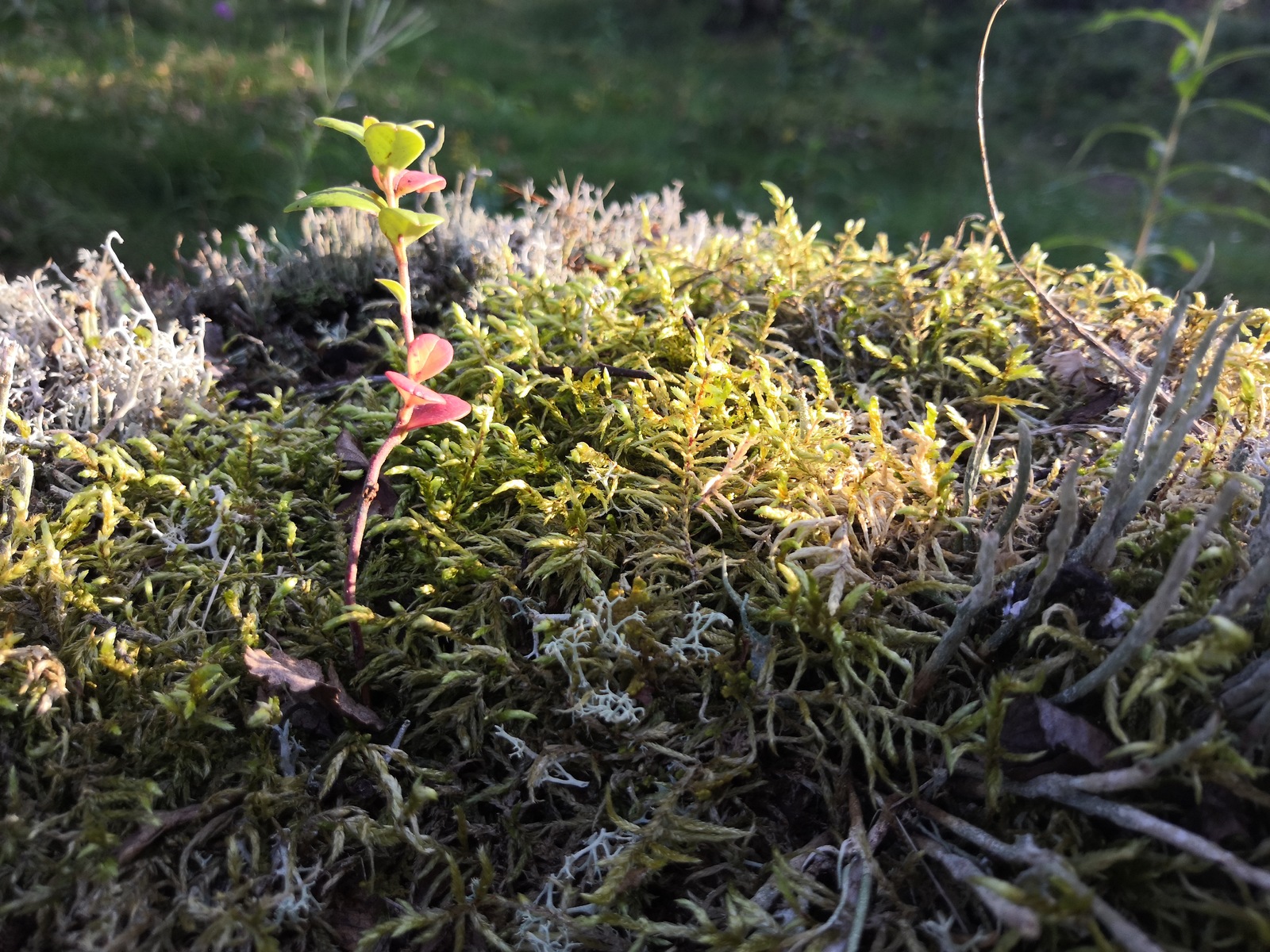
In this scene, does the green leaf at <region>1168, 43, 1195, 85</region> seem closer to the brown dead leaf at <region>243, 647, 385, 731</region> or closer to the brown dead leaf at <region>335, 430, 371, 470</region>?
the brown dead leaf at <region>335, 430, 371, 470</region>

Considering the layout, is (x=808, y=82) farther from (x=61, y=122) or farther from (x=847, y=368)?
(x=847, y=368)

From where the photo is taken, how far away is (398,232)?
1.39m

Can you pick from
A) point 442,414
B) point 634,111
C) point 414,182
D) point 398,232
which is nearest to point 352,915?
point 442,414

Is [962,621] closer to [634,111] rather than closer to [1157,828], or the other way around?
[1157,828]

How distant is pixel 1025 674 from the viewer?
4.09 feet

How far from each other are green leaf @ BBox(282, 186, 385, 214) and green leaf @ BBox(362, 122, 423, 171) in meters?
0.07

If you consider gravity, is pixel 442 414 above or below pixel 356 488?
above

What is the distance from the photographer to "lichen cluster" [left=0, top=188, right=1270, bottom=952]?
1138 mm

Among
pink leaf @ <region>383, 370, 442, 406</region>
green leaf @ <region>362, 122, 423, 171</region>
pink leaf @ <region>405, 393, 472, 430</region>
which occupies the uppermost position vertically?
green leaf @ <region>362, 122, 423, 171</region>

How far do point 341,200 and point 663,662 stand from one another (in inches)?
39.6

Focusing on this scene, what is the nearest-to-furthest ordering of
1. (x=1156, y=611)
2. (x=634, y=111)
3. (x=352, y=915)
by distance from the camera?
(x=1156, y=611) < (x=352, y=915) < (x=634, y=111)

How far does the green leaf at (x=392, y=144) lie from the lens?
1305 millimetres

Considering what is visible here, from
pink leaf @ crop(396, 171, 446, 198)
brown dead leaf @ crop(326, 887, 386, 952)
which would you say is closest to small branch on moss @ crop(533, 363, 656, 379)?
pink leaf @ crop(396, 171, 446, 198)

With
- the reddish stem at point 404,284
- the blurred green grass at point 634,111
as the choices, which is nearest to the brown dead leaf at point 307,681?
the reddish stem at point 404,284
